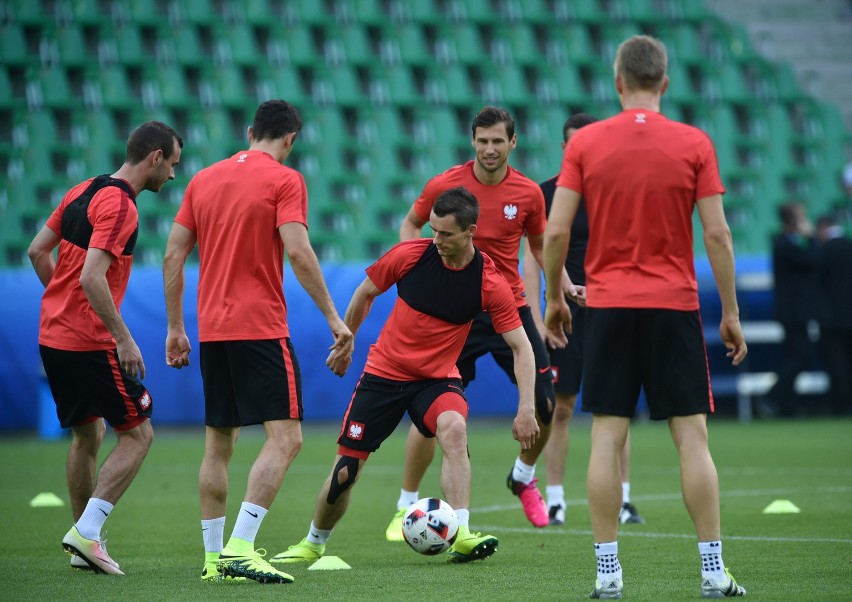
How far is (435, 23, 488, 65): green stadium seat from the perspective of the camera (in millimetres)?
19969

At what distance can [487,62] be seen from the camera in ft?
65.6

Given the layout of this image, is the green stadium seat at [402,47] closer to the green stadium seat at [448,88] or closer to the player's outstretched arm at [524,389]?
the green stadium seat at [448,88]

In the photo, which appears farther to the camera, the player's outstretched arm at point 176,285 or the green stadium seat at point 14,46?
the green stadium seat at point 14,46

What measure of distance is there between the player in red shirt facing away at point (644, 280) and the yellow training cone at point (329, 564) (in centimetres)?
156

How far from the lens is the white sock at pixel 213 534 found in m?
6.11

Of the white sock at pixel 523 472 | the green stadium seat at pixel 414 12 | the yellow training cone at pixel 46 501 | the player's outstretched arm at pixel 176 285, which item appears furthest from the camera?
the green stadium seat at pixel 414 12

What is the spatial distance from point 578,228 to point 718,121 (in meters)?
13.0

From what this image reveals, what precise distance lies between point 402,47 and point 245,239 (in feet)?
45.9

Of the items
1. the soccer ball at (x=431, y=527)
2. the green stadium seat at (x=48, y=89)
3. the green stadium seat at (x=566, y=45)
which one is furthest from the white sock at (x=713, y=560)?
the green stadium seat at (x=566, y=45)

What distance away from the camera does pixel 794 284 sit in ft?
56.1

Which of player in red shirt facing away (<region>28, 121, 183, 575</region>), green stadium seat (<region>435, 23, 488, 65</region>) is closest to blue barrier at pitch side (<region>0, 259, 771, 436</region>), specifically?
green stadium seat (<region>435, 23, 488, 65</region>)

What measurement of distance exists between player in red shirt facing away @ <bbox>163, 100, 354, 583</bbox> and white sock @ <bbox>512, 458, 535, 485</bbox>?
2.12 meters

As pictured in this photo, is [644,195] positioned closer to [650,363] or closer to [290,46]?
[650,363]

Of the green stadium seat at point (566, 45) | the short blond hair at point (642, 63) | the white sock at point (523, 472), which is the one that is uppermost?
the green stadium seat at point (566, 45)
